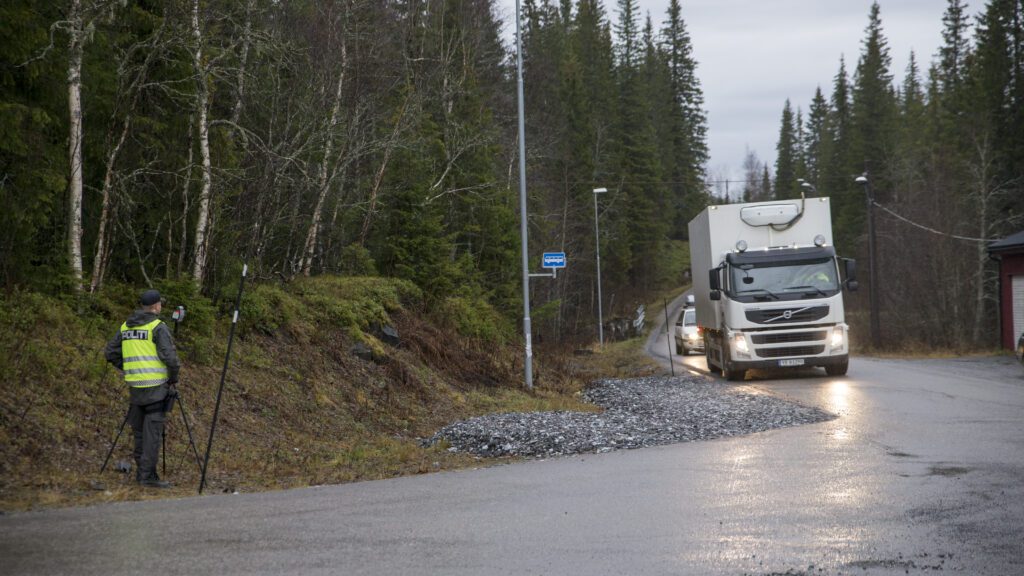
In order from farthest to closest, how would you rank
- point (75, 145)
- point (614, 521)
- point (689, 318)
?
1. point (689, 318)
2. point (75, 145)
3. point (614, 521)

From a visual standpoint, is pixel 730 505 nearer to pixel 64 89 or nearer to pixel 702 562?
pixel 702 562

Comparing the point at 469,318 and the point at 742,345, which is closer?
the point at 742,345

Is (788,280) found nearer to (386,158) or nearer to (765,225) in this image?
(765,225)

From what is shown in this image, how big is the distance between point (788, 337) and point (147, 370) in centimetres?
1610

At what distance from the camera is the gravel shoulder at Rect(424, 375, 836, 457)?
1305cm

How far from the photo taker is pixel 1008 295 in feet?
121

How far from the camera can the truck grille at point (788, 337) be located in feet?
74.9

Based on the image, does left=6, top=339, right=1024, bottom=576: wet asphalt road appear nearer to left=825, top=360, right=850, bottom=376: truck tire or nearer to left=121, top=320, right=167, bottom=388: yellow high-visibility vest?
left=121, top=320, right=167, bottom=388: yellow high-visibility vest

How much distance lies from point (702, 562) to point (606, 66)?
77721mm

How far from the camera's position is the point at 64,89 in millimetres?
14492

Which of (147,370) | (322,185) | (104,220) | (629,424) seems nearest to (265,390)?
(104,220)

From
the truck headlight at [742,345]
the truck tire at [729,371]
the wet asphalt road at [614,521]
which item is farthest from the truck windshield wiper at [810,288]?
the wet asphalt road at [614,521]

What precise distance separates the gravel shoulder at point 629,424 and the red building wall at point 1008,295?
66.7 ft

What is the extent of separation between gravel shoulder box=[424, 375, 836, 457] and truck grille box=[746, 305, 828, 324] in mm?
2649
